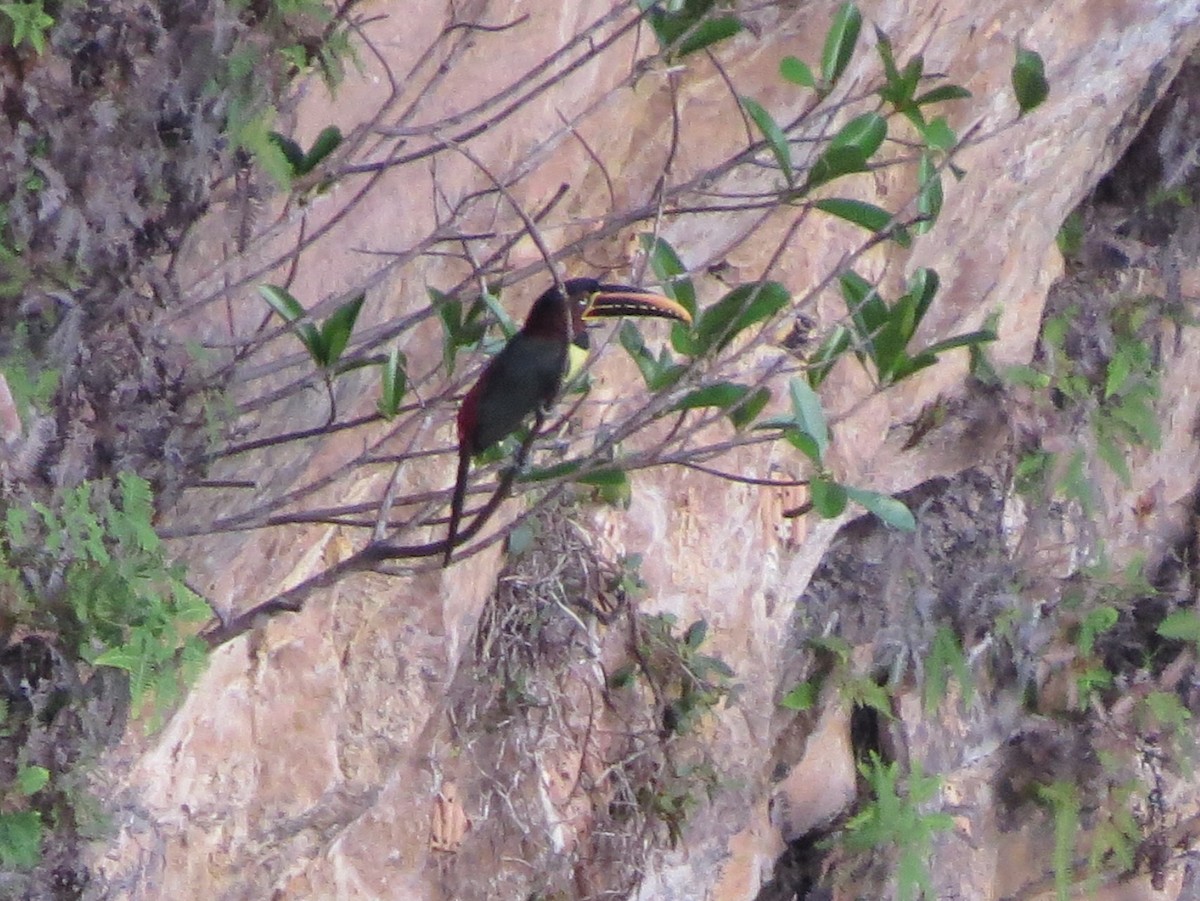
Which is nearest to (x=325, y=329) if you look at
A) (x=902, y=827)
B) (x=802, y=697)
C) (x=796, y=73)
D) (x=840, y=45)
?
(x=796, y=73)

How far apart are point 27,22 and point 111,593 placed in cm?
89

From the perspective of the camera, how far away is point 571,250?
2646 mm

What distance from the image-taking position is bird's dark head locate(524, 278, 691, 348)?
2.09 meters

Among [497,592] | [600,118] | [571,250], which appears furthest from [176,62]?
[497,592]

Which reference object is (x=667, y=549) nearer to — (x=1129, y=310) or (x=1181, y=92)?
(x=1129, y=310)

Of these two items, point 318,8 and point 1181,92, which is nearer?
point 318,8

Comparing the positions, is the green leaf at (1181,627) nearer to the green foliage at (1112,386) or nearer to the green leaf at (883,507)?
the green foliage at (1112,386)

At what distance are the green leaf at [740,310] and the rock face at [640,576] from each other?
125 mm

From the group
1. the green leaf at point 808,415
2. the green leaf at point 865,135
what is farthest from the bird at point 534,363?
the green leaf at point 865,135

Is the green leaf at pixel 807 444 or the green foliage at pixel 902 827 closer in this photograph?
the green leaf at pixel 807 444

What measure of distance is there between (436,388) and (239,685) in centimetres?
79

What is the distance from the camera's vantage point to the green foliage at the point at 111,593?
2021mm

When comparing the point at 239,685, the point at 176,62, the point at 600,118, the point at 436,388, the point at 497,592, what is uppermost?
the point at 600,118

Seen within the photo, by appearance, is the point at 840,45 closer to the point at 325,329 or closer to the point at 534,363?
the point at 534,363
